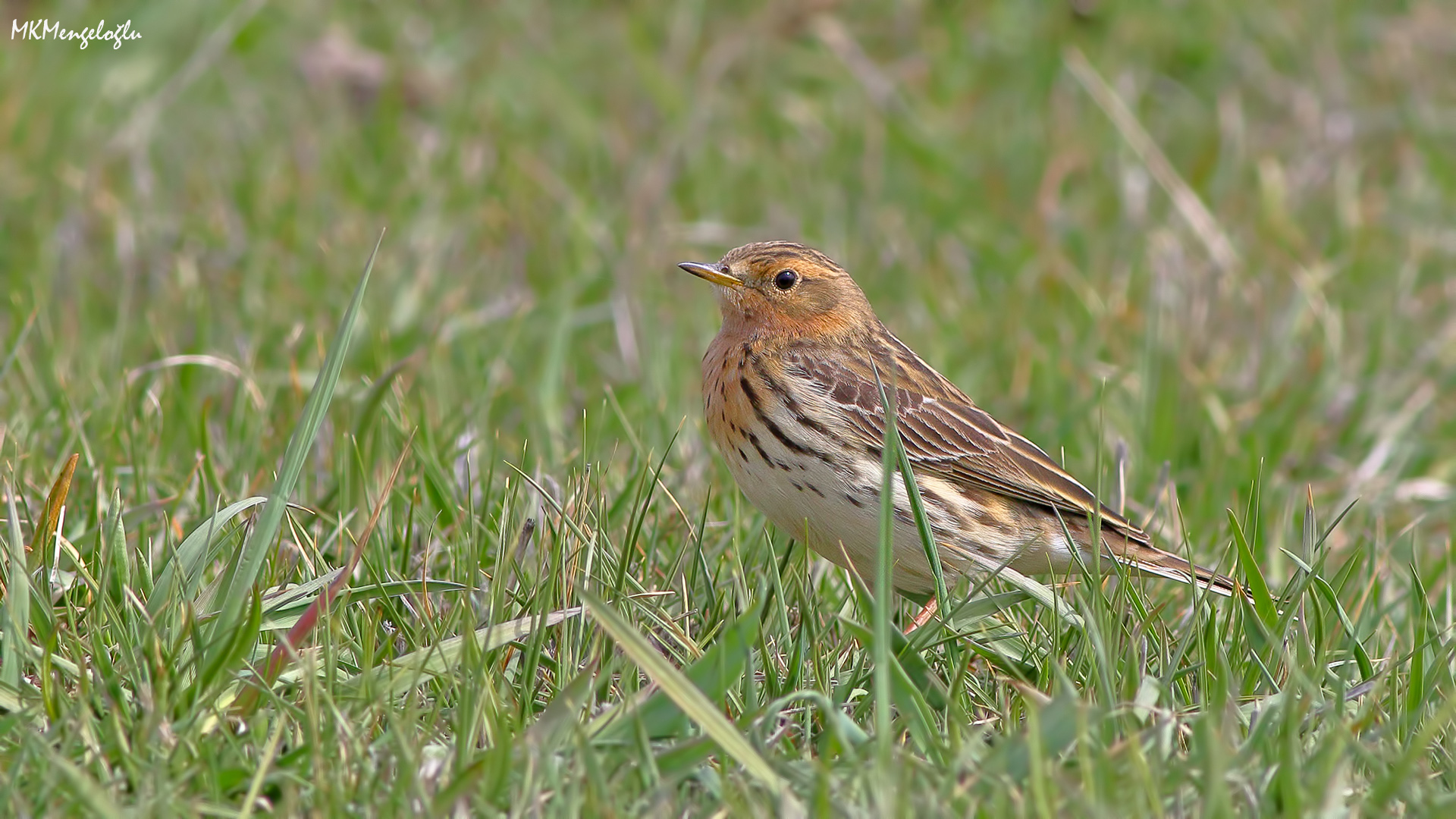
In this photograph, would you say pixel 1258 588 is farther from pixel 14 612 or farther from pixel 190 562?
pixel 14 612

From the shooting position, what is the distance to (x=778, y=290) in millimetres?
5668

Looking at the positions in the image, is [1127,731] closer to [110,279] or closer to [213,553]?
[213,553]

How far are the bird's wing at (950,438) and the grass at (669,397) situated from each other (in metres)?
0.33

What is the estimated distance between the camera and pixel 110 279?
7531mm

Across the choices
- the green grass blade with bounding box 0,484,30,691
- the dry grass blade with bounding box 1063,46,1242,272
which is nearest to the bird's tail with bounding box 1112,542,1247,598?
the green grass blade with bounding box 0,484,30,691

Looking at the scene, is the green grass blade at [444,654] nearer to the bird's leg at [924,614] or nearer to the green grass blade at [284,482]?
the green grass blade at [284,482]

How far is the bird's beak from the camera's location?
5.62m

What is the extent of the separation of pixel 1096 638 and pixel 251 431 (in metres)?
Result: 3.02

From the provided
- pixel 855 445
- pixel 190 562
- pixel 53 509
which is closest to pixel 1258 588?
pixel 855 445

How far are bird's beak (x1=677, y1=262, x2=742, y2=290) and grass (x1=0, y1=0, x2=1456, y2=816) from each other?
0.53 meters

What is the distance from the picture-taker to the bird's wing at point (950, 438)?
5.26 meters

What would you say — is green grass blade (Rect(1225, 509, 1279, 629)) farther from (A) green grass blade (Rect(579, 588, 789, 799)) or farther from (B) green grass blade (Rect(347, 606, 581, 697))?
(B) green grass blade (Rect(347, 606, 581, 697))

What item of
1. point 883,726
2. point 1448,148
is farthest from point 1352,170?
point 883,726
